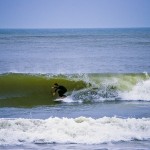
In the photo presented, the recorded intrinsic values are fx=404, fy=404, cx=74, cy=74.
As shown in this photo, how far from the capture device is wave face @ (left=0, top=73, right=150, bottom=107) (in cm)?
1998

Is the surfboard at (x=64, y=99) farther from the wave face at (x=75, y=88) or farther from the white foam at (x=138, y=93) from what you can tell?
the white foam at (x=138, y=93)

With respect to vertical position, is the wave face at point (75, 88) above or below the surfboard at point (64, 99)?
above

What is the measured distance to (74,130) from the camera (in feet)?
42.3

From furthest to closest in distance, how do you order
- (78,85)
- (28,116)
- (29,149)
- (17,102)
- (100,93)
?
1. (78,85)
2. (100,93)
3. (17,102)
4. (28,116)
5. (29,149)

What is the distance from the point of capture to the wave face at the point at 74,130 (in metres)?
12.2

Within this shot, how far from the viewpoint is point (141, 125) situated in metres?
13.4

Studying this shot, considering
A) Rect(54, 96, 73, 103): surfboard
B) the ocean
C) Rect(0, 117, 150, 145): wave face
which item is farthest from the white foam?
Rect(0, 117, 150, 145): wave face

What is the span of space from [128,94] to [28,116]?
6897 mm

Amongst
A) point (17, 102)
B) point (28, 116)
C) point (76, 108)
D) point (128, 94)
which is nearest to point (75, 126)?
point (28, 116)

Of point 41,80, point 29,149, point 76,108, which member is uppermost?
point 41,80

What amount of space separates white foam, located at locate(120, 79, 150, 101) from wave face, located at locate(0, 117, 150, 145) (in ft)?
19.8

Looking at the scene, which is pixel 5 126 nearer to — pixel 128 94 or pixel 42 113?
pixel 42 113

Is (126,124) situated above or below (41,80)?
below

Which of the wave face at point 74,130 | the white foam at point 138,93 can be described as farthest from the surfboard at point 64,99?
the wave face at point 74,130
